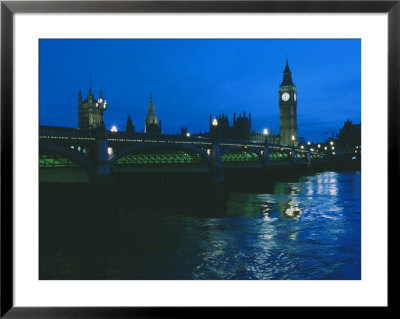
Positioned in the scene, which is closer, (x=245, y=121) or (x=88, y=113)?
(x=88, y=113)

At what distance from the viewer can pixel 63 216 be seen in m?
13.6

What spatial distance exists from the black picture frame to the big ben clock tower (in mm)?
89682

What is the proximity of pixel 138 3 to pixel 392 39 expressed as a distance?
10.8ft

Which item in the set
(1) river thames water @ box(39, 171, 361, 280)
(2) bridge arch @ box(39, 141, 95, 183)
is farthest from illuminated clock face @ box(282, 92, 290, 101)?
(2) bridge arch @ box(39, 141, 95, 183)

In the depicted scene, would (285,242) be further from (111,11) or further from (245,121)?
(245,121)

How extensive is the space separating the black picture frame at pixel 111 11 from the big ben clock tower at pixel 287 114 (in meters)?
89.7

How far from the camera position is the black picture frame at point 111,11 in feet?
14.5

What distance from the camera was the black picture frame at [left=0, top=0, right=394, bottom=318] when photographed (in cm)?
442

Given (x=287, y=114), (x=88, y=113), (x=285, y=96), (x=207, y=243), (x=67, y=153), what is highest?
(x=285, y=96)

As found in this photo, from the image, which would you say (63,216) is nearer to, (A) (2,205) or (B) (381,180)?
(A) (2,205)

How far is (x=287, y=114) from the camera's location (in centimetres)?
9750

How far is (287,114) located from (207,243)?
304ft

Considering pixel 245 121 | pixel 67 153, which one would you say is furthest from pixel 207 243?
pixel 245 121

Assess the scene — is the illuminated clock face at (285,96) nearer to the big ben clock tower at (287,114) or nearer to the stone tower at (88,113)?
the big ben clock tower at (287,114)
